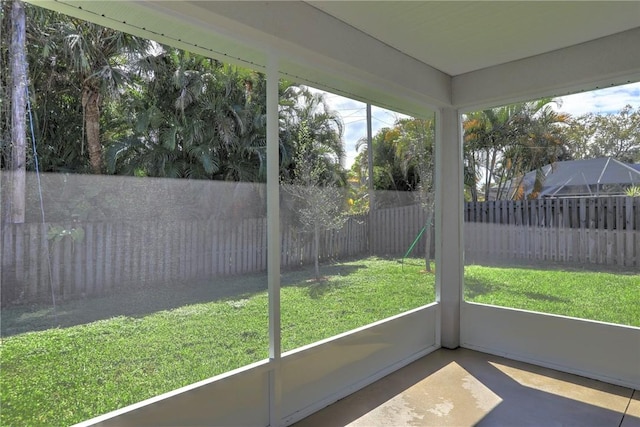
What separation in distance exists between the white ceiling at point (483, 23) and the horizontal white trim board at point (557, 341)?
7.24ft

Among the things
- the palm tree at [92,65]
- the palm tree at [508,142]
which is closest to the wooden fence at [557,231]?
the palm tree at [508,142]

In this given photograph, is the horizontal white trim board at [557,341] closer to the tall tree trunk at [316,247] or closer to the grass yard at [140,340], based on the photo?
the grass yard at [140,340]

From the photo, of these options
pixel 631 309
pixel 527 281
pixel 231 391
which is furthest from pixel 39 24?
pixel 631 309

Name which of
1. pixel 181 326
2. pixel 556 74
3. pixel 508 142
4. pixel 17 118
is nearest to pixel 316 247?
pixel 181 326

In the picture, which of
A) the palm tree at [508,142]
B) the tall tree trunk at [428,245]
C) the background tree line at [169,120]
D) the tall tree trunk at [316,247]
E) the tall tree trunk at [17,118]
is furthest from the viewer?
the tall tree trunk at [428,245]

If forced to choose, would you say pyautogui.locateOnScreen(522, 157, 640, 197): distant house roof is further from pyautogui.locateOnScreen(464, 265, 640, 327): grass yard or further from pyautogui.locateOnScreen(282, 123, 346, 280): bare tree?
pyautogui.locateOnScreen(282, 123, 346, 280): bare tree

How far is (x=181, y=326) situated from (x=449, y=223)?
8.96ft

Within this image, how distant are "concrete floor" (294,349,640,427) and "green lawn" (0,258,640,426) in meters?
0.50

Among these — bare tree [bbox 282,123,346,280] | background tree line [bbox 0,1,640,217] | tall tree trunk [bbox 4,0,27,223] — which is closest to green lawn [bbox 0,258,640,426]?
bare tree [bbox 282,123,346,280]

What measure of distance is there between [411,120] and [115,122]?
101 inches

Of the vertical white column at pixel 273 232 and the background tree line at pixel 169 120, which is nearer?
the background tree line at pixel 169 120

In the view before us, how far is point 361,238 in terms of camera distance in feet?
10.3

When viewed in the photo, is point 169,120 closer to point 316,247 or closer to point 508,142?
point 316,247

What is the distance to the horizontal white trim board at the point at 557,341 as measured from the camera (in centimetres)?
297
